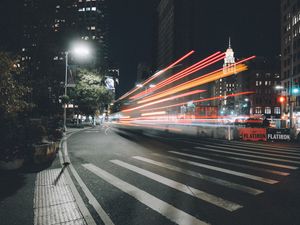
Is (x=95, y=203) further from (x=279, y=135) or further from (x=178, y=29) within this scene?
(x=178, y=29)

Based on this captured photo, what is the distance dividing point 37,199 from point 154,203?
113 inches

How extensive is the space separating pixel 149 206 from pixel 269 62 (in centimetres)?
13745

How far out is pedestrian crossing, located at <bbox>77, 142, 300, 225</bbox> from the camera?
18.2 feet

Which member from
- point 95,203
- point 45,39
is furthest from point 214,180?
point 45,39

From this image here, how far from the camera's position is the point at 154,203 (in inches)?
223

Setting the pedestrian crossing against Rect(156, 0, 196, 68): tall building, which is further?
Rect(156, 0, 196, 68): tall building

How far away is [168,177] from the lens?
8.00m

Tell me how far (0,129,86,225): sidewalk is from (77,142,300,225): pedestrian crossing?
55.1 inches

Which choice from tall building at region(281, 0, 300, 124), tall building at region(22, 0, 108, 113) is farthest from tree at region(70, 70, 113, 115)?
tall building at region(281, 0, 300, 124)

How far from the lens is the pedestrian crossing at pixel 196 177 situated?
5.55 m

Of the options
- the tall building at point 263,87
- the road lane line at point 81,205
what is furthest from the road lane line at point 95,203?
the tall building at point 263,87

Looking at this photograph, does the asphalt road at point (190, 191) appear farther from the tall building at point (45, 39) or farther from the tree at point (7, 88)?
the tall building at point (45, 39)

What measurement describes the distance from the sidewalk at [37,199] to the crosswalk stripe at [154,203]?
1.35 meters

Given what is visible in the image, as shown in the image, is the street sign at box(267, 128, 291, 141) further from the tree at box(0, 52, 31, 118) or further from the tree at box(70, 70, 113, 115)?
the tree at box(70, 70, 113, 115)
